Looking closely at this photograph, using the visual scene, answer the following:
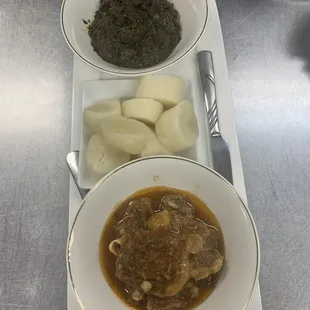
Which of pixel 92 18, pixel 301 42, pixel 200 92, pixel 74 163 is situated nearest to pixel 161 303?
pixel 74 163

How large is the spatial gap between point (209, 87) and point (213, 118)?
0.14 meters

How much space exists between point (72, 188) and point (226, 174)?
551 mm

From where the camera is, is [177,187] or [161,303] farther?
[177,187]

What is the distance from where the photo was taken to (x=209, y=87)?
4.86ft

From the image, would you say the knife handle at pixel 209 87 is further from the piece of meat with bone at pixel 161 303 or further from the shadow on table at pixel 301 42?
the piece of meat with bone at pixel 161 303

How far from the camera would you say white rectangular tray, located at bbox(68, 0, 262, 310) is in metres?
1.37

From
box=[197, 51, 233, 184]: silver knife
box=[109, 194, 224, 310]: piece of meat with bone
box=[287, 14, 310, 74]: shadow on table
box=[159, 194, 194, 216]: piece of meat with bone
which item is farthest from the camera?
box=[287, 14, 310, 74]: shadow on table

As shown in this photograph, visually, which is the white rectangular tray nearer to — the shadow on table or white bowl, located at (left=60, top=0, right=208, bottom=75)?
white bowl, located at (left=60, top=0, right=208, bottom=75)

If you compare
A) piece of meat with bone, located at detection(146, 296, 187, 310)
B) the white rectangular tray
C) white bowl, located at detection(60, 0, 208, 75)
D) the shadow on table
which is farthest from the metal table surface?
piece of meat with bone, located at detection(146, 296, 187, 310)

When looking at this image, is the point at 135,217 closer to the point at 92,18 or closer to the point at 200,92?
the point at 200,92

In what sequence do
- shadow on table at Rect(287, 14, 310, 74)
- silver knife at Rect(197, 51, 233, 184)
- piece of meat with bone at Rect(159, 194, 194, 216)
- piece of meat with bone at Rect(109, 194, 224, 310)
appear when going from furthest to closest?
shadow on table at Rect(287, 14, 310, 74), silver knife at Rect(197, 51, 233, 184), piece of meat with bone at Rect(159, 194, 194, 216), piece of meat with bone at Rect(109, 194, 224, 310)

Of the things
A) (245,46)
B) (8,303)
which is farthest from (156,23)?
(8,303)

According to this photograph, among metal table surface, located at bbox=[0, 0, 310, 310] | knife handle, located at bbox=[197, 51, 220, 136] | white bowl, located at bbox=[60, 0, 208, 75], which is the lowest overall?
metal table surface, located at bbox=[0, 0, 310, 310]

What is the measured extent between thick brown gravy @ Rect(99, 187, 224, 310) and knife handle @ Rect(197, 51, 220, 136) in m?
0.33
